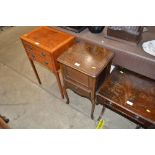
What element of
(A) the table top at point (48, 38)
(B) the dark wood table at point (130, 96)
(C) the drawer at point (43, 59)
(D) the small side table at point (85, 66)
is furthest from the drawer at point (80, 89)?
(A) the table top at point (48, 38)

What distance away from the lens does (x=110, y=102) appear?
118cm

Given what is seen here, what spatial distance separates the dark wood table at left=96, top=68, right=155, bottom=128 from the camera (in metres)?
1.07

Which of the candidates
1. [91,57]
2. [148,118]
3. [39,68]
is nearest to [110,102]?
[148,118]

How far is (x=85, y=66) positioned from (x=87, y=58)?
0.35ft

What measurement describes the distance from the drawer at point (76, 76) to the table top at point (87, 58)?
0.19 ft

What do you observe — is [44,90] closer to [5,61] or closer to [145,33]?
[5,61]

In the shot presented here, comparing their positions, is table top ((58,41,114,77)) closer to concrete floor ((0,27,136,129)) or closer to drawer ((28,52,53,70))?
drawer ((28,52,53,70))

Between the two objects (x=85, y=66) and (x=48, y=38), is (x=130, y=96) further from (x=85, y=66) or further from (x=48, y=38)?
(x=48, y=38)

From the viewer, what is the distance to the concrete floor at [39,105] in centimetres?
157

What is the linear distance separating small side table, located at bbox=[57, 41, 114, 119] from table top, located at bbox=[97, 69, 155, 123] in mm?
100

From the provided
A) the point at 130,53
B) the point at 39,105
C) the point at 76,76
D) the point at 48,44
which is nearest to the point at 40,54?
the point at 48,44

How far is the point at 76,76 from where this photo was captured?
1.25 metres

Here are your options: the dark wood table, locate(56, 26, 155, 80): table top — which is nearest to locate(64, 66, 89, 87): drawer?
the dark wood table

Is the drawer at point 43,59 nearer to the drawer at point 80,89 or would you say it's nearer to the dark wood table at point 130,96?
the drawer at point 80,89
